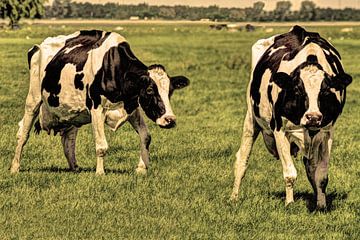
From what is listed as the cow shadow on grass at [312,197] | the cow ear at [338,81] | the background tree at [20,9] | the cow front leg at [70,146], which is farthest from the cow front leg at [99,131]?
the background tree at [20,9]

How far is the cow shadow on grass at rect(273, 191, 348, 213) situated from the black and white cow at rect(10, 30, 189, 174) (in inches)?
85.6

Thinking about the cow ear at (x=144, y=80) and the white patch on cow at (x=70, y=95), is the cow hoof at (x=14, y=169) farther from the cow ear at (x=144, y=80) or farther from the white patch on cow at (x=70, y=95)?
the cow ear at (x=144, y=80)

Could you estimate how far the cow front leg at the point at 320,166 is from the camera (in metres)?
11.1

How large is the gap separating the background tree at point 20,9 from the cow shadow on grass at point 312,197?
111 m

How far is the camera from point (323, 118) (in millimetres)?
10672

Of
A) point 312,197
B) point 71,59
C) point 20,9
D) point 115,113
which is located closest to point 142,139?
point 115,113

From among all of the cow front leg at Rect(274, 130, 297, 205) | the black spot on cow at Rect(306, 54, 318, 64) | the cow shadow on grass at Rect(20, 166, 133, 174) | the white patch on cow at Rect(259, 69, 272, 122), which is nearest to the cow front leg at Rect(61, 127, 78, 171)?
the cow shadow on grass at Rect(20, 166, 133, 174)

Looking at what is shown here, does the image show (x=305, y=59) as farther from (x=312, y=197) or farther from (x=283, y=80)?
(x=312, y=197)

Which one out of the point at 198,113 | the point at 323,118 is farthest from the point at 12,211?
the point at 198,113

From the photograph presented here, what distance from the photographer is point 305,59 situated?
11.0m

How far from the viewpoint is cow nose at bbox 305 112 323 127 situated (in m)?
10.3

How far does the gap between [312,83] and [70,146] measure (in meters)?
5.87

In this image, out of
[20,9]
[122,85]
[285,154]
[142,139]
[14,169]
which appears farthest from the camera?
[20,9]

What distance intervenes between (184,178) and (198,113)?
1156 cm
